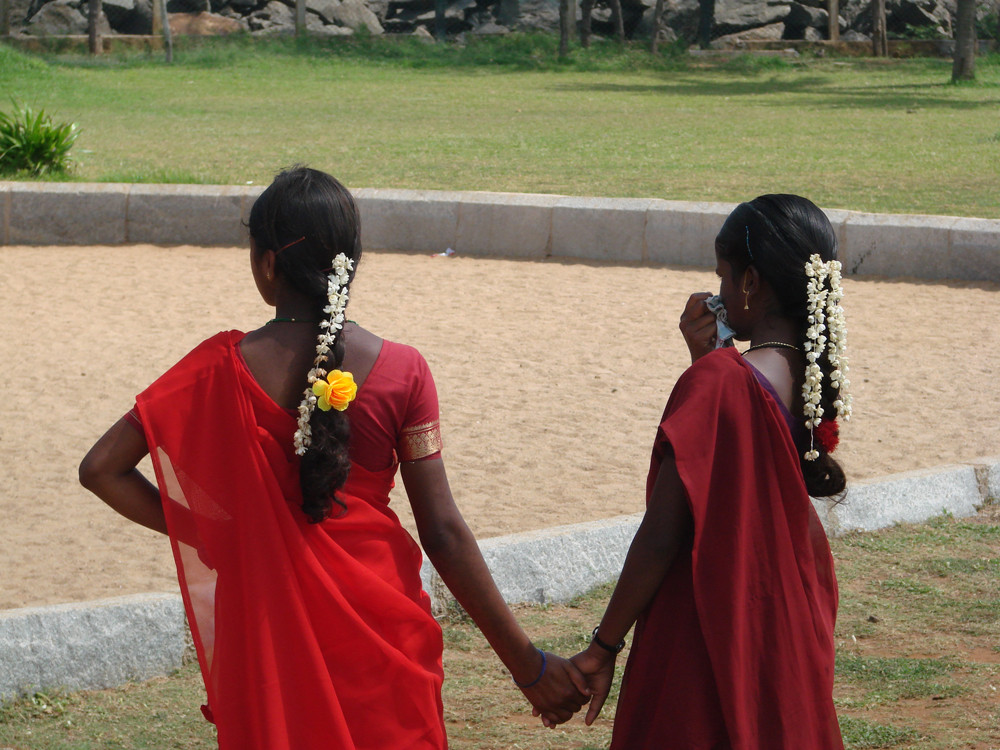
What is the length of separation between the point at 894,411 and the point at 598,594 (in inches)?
114

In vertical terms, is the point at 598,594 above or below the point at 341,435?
below

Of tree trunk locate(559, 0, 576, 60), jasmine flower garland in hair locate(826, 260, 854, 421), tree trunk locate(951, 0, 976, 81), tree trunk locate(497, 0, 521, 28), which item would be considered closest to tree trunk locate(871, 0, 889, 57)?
tree trunk locate(951, 0, 976, 81)

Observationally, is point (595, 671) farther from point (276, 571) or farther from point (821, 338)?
point (821, 338)

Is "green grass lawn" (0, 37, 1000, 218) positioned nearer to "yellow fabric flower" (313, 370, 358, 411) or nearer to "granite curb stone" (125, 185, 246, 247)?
"granite curb stone" (125, 185, 246, 247)

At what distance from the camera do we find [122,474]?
2.25 meters

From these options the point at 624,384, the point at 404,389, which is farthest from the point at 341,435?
the point at 624,384

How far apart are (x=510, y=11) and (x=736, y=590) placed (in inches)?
1419

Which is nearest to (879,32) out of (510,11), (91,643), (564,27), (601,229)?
(564,27)

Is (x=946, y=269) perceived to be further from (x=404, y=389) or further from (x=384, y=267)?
(x=404, y=389)

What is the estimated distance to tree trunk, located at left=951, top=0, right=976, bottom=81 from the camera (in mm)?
24141

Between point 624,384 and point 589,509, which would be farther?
point 624,384

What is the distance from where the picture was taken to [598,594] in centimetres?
437

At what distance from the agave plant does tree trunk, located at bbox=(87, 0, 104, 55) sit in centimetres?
1809

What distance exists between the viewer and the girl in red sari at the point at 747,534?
2.12m
